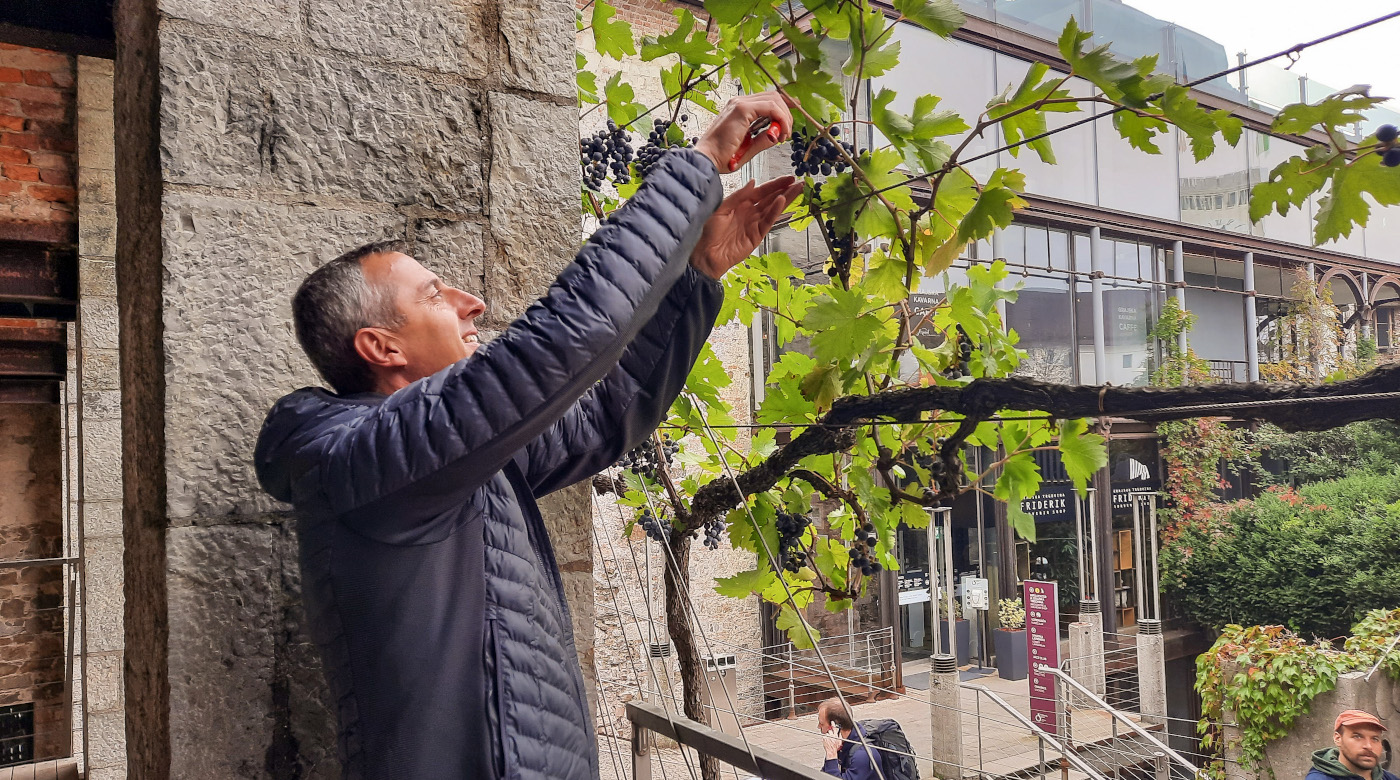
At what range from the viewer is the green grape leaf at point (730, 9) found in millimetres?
1323

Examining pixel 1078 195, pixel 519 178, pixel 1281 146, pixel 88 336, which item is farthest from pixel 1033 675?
pixel 519 178

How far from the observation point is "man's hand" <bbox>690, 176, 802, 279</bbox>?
1021mm

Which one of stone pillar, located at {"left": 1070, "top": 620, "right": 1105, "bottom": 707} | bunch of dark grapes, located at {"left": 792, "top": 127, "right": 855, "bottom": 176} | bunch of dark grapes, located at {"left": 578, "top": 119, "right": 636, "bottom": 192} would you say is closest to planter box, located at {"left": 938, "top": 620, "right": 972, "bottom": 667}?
stone pillar, located at {"left": 1070, "top": 620, "right": 1105, "bottom": 707}

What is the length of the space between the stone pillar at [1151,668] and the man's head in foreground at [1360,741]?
729cm

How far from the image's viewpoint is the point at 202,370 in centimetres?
104

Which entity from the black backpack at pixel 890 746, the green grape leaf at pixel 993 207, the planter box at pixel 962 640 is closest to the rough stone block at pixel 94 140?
the green grape leaf at pixel 993 207

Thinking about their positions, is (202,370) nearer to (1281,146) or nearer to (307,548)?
(307,548)

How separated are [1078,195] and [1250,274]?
2.80 m

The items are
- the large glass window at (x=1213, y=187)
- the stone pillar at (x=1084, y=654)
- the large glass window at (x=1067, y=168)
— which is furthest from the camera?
the stone pillar at (x=1084, y=654)

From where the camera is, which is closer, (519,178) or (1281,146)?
(519,178)

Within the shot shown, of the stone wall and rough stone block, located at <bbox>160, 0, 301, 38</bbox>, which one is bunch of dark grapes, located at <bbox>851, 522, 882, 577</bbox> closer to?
rough stone block, located at <bbox>160, 0, 301, 38</bbox>

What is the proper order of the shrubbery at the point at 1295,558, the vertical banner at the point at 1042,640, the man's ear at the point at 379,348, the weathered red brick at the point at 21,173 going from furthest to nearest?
the shrubbery at the point at 1295,558 → the vertical banner at the point at 1042,640 → the weathered red brick at the point at 21,173 → the man's ear at the point at 379,348

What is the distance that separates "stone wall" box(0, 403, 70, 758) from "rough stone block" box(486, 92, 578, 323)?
594 cm

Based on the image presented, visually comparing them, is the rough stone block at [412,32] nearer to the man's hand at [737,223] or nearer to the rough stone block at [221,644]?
the man's hand at [737,223]
